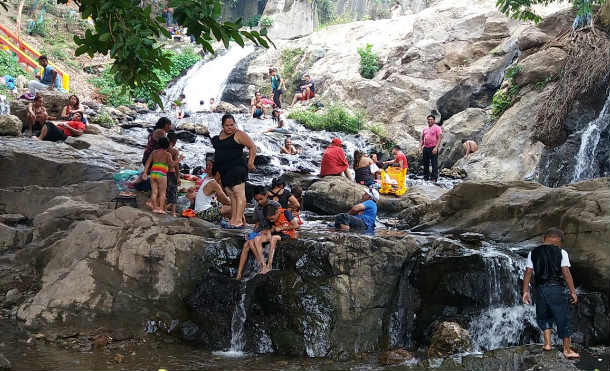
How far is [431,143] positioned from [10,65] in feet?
57.6

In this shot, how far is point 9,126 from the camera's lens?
43.4ft

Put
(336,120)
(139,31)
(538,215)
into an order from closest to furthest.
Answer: (139,31) → (538,215) → (336,120)

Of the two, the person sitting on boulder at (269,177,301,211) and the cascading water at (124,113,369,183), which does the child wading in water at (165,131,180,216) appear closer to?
the person sitting on boulder at (269,177,301,211)

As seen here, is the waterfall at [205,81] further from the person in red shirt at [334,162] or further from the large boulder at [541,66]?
the person in red shirt at [334,162]

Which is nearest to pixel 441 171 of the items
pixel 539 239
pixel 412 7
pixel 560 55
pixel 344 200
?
pixel 560 55

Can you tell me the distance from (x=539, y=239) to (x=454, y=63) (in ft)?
54.5

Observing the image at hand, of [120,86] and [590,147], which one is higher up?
[120,86]

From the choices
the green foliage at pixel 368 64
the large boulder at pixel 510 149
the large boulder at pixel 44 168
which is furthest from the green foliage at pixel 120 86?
the large boulder at pixel 510 149

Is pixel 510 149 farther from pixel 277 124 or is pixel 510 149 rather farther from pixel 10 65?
pixel 10 65

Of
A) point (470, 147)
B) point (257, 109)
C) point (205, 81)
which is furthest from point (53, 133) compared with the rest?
point (205, 81)

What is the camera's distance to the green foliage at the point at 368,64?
2545cm

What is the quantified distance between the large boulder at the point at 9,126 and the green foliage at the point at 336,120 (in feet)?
36.2

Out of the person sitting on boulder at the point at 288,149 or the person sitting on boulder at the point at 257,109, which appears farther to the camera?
the person sitting on boulder at the point at 257,109

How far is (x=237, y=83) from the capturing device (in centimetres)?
2955
